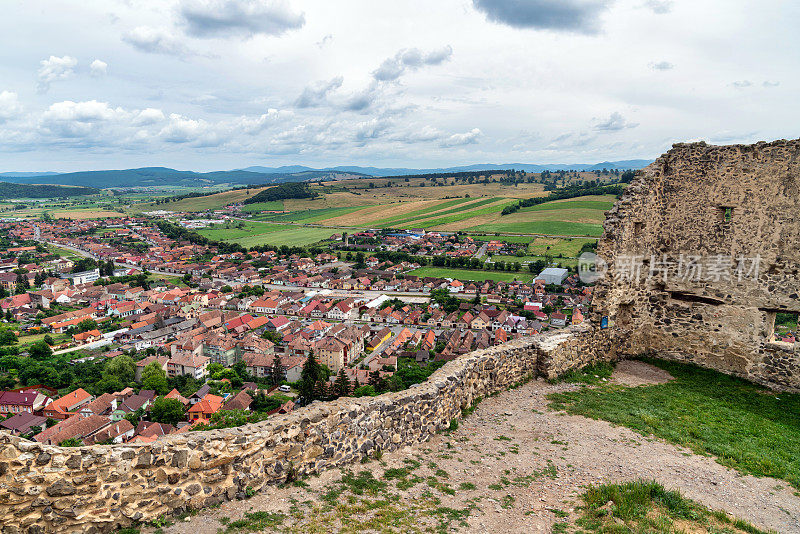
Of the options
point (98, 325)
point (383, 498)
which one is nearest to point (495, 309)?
point (98, 325)

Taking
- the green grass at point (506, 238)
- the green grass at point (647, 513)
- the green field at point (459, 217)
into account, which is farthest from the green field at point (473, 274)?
the green grass at point (647, 513)

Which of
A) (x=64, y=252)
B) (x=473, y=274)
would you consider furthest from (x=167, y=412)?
(x=64, y=252)

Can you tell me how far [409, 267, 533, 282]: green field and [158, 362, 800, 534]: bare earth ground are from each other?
88170mm

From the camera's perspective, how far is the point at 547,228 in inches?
5059

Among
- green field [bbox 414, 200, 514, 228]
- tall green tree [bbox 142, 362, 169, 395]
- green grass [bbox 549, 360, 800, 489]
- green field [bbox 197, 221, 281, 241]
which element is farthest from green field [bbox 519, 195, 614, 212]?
green grass [bbox 549, 360, 800, 489]

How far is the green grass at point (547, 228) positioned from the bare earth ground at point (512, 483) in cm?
11411

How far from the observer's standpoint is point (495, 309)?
75.4 m

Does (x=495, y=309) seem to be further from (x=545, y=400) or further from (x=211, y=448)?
(x=211, y=448)

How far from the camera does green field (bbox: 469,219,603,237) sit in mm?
120125

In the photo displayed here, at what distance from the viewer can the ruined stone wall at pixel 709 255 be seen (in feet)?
35.2

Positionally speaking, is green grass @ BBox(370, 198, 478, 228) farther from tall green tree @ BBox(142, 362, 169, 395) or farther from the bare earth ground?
the bare earth ground

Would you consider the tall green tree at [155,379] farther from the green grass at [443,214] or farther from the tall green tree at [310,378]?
the green grass at [443,214]

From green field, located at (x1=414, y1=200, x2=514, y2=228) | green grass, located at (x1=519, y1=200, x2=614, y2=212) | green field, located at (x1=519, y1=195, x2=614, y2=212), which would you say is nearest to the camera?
green field, located at (x1=519, y1=195, x2=614, y2=212)

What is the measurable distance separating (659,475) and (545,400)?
3118 mm
